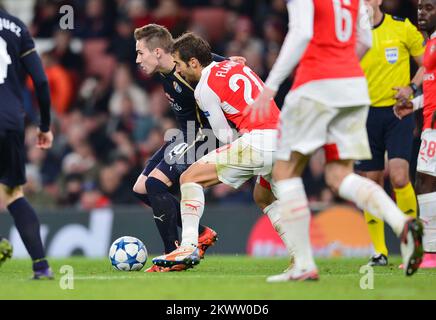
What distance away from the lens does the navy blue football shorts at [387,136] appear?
369 inches

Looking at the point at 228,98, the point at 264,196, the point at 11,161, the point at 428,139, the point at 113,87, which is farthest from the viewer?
the point at 113,87

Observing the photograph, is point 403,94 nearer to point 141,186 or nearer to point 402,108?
point 402,108

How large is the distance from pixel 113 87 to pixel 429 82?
8366 millimetres

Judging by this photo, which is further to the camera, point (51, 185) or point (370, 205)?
point (51, 185)

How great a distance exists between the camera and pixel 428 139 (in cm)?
898

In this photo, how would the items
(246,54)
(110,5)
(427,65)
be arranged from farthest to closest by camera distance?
(110,5)
(246,54)
(427,65)

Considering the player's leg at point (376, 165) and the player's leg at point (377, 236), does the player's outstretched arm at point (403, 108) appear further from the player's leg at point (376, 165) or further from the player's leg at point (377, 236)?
the player's leg at point (377, 236)

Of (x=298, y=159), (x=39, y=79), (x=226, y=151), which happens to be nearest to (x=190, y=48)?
(x=226, y=151)

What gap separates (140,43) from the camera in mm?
9047

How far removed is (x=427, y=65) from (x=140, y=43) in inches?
110

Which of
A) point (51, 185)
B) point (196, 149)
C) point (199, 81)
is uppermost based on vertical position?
point (199, 81)

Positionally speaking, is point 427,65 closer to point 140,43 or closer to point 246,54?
point 140,43

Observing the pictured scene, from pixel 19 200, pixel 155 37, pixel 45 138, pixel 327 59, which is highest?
pixel 155 37
